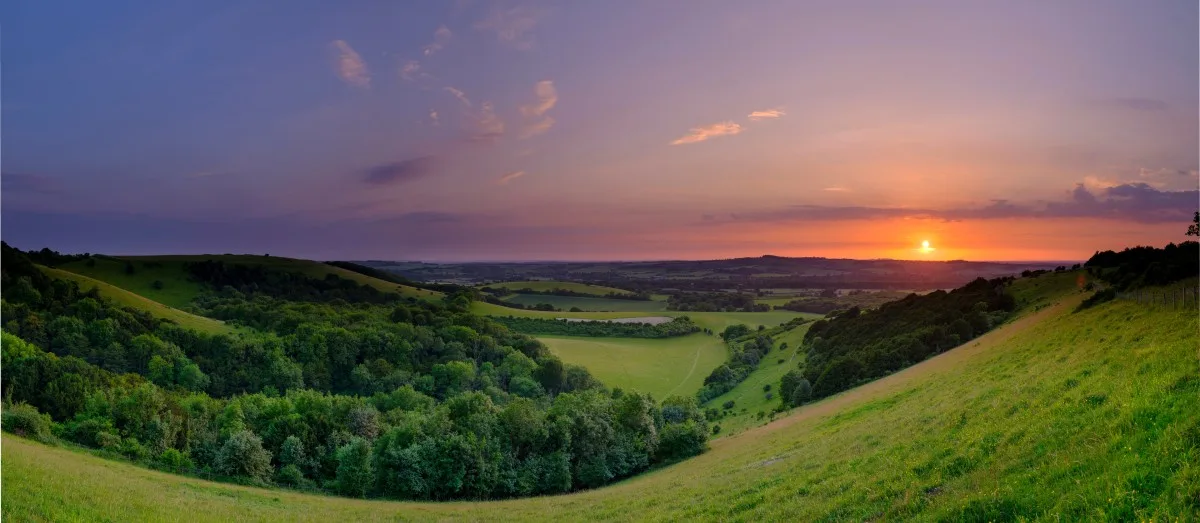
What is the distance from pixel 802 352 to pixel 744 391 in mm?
23025

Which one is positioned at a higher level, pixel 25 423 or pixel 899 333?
pixel 899 333

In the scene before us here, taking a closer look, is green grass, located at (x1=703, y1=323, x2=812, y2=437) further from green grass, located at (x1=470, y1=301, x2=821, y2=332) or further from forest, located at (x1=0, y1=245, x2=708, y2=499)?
green grass, located at (x1=470, y1=301, x2=821, y2=332)

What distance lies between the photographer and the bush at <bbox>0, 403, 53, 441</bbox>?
43.8 m

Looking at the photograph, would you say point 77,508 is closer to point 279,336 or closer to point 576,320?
point 279,336

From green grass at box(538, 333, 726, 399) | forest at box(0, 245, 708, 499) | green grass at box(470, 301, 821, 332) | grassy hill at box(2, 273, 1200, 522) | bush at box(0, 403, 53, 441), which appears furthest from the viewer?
green grass at box(470, 301, 821, 332)

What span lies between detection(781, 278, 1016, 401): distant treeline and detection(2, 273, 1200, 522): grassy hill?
116 ft

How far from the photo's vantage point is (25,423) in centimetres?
4538

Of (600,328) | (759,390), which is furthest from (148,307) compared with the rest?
(759,390)

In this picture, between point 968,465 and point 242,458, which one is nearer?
point 968,465

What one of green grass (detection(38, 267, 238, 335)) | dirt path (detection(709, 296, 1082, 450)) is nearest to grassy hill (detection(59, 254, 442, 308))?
green grass (detection(38, 267, 238, 335))

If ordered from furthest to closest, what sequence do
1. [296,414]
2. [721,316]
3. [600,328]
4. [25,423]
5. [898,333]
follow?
[721,316], [600,328], [898,333], [296,414], [25,423]

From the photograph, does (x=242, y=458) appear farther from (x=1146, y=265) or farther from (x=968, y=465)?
(x=1146, y=265)

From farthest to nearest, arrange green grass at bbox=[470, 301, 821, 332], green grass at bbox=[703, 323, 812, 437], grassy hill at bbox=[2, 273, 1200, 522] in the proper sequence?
green grass at bbox=[470, 301, 821, 332] → green grass at bbox=[703, 323, 812, 437] → grassy hill at bbox=[2, 273, 1200, 522]

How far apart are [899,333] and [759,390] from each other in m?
24.6
